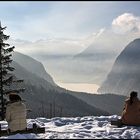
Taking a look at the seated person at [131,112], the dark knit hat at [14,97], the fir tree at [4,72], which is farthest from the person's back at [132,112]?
the fir tree at [4,72]

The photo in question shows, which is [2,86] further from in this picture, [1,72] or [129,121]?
[129,121]

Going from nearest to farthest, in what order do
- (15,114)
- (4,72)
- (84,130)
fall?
(15,114), (84,130), (4,72)

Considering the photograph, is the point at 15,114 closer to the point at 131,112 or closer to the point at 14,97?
the point at 14,97

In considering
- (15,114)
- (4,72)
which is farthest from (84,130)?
(4,72)

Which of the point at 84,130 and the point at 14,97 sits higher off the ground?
the point at 14,97

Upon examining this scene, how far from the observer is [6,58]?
43625 millimetres

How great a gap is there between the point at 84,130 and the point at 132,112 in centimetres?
228

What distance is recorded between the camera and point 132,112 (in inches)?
757

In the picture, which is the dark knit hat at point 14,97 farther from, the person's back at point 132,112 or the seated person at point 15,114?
the person's back at point 132,112

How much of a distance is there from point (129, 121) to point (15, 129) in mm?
5066

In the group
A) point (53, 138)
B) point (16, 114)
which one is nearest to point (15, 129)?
point (16, 114)

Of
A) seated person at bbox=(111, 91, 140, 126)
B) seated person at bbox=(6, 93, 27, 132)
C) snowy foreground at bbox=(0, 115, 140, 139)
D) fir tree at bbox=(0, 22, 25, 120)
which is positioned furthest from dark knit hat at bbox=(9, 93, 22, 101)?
fir tree at bbox=(0, 22, 25, 120)

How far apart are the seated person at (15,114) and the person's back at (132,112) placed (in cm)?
464

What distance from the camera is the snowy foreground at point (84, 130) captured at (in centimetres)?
1611
